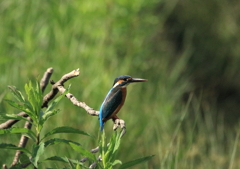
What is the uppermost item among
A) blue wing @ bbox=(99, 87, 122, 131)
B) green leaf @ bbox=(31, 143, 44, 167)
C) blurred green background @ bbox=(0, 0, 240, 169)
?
blurred green background @ bbox=(0, 0, 240, 169)

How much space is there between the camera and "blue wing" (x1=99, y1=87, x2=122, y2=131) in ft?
5.65

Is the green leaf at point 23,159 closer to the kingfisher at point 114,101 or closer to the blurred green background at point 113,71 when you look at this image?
the kingfisher at point 114,101

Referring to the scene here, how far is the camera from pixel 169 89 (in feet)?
18.4

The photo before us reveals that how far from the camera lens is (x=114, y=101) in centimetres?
177

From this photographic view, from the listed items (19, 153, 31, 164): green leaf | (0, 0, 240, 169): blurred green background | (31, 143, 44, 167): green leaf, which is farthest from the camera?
(0, 0, 240, 169): blurred green background

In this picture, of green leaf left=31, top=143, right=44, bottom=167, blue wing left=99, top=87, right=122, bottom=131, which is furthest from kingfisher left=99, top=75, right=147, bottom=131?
green leaf left=31, top=143, right=44, bottom=167

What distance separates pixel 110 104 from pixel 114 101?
0.04 meters

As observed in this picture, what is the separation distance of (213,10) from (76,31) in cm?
387

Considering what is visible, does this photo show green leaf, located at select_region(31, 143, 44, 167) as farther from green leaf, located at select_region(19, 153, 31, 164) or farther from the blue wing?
the blue wing

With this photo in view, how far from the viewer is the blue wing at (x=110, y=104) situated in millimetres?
1722

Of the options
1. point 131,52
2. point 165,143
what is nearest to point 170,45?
point 131,52

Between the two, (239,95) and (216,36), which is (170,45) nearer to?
(216,36)

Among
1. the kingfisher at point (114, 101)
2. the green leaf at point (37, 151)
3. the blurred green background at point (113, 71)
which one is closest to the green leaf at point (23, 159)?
the green leaf at point (37, 151)

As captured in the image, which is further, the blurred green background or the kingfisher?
the blurred green background
